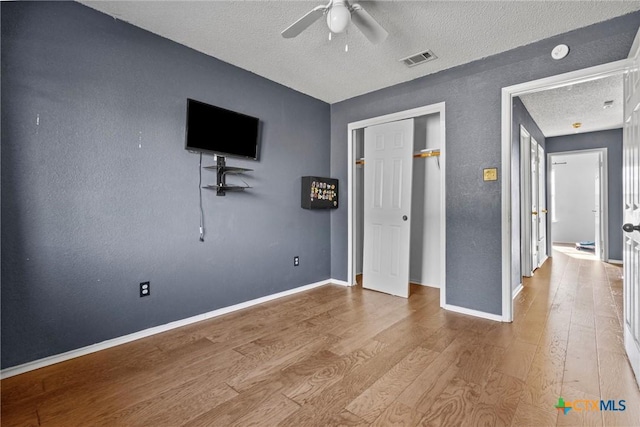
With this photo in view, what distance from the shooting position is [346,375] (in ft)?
6.07

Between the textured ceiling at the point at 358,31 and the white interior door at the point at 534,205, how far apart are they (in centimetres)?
275

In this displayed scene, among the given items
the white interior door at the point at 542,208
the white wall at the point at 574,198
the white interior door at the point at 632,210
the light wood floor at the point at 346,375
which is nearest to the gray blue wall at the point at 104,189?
the light wood floor at the point at 346,375

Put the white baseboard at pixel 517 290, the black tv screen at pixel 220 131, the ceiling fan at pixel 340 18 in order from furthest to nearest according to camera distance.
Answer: the white baseboard at pixel 517 290 < the black tv screen at pixel 220 131 < the ceiling fan at pixel 340 18

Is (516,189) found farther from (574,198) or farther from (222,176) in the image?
(574,198)

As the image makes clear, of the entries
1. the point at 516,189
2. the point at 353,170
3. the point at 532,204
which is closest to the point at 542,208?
the point at 532,204

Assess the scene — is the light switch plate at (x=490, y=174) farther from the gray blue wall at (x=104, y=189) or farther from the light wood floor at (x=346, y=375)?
the gray blue wall at (x=104, y=189)

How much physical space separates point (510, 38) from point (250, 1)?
215cm

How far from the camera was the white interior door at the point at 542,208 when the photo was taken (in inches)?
206

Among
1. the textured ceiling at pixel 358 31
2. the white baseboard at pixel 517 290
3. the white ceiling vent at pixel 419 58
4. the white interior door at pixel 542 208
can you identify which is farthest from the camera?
the white interior door at pixel 542 208

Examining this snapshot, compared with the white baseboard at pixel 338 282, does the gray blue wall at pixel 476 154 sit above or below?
above

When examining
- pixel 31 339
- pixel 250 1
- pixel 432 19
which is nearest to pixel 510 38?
pixel 432 19

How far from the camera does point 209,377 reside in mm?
1848

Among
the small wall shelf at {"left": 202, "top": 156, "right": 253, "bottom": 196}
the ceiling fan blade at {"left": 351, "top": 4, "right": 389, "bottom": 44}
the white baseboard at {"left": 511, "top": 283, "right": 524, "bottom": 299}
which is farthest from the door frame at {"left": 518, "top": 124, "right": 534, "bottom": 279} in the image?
the small wall shelf at {"left": 202, "top": 156, "right": 253, "bottom": 196}

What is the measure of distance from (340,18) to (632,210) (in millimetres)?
2165
